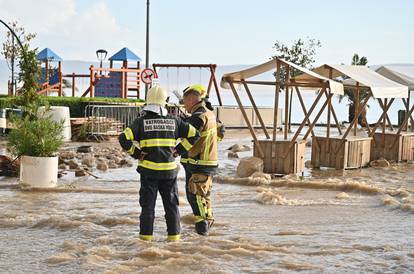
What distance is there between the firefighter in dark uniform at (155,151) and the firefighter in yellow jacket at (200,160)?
0.67 metres

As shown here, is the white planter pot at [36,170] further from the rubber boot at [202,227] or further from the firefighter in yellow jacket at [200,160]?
the rubber boot at [202,227]

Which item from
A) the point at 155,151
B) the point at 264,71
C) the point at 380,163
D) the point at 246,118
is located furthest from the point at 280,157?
the point at 155,151

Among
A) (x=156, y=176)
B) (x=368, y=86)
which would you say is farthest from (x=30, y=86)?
(x=156, y=176)

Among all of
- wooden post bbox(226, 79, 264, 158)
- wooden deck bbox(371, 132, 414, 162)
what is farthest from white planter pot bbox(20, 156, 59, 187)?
wooden deck bbox(371, 132, 414, 162)

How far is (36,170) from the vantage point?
13172mm

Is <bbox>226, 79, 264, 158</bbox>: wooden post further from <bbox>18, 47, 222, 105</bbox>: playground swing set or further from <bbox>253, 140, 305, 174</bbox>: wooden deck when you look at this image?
<bbox>18, 47, 222, 105</bbox>: playground swing set

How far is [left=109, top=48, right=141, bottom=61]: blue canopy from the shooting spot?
41.5 metres

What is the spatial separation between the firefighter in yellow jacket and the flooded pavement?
0.33 m

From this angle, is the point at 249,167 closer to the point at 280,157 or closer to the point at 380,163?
the point at 280,157

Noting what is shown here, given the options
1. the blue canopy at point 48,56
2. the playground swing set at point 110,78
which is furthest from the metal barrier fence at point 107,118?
the blue canopy at point 48,56

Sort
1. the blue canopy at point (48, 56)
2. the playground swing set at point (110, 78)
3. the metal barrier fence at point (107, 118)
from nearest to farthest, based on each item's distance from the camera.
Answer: the metal barrier fence at point (107, 118) → the playground swing set at point (110, 78) → the blue canopy at point (48, 56)

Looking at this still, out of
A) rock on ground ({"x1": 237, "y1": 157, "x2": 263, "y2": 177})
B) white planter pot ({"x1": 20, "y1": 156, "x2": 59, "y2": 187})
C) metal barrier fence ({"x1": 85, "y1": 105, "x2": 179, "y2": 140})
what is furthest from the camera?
metal barrier fence ({"x1": 85, "y1": 105, "x2": 179, "y2": 140})

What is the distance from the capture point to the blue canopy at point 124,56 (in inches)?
1633

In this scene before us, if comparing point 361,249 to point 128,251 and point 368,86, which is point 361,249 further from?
point 368,86
